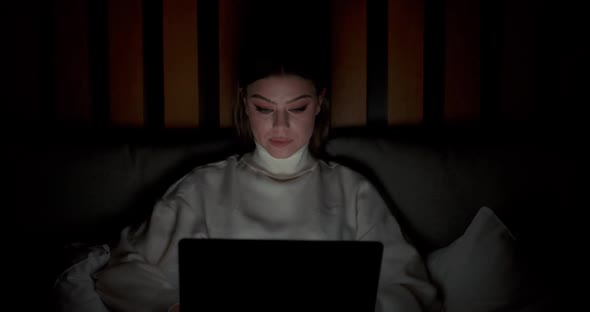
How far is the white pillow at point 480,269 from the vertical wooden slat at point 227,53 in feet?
2.74

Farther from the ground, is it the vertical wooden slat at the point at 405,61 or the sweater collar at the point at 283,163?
the vertical wooden slat at the point at 405,61

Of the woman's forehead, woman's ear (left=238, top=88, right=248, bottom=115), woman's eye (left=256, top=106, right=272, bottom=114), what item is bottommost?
woman's eye (left=256, top=106, right=272, bottom=114)

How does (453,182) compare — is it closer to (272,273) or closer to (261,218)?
(261,218)

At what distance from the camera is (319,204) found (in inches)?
49.9

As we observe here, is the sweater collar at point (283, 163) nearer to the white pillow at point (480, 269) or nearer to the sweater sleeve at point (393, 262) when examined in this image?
the sweater sleeve at point (393, 262)

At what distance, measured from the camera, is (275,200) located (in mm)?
1269

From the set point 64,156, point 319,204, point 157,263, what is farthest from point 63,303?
point 319,204

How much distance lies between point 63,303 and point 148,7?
101cm

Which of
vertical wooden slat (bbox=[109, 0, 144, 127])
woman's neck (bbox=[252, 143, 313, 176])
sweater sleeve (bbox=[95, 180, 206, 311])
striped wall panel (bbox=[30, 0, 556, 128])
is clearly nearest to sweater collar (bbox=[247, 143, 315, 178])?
woman's neck (bbox=[252, 143, 313, 176])

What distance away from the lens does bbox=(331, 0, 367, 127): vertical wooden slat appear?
161 centimetres

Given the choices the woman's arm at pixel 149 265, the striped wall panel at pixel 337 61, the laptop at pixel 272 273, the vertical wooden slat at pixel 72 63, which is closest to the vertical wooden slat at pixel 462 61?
the striped wall panel at pixel 337 61

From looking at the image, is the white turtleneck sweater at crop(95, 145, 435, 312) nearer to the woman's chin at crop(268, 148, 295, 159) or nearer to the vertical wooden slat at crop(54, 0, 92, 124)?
the woman's chin at crop(268, 148, 295, 159)

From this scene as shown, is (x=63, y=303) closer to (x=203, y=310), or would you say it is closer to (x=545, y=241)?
(x=203, y=310)

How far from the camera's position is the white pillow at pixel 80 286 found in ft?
3.37
